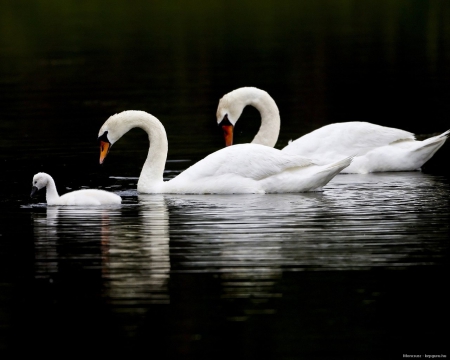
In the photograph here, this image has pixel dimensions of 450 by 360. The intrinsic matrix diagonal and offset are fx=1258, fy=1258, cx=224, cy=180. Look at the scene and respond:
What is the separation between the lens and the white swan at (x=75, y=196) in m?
14.3

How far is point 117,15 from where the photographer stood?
6259cm

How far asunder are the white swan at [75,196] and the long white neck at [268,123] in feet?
14.8

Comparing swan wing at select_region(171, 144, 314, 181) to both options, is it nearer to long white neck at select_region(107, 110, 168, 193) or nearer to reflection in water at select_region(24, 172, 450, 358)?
reflection in water at select_region(24, 172, 450, 358)

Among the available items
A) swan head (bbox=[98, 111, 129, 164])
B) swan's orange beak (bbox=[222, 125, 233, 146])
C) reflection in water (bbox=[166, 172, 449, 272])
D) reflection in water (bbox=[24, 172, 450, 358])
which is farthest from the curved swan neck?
reflection in water (bbox=[24, 172, 450, 358])

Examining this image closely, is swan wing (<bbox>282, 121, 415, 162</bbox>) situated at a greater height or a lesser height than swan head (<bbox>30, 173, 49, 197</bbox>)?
greater

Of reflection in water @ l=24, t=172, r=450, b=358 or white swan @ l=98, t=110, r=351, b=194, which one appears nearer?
reflection in water @ l=24, t=172, r=450, b=358

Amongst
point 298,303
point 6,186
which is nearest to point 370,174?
point 6,186

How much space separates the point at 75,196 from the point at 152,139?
6.73 feet

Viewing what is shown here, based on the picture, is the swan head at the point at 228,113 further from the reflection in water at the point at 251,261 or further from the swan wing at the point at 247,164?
the reflection in water at the point at 251,261

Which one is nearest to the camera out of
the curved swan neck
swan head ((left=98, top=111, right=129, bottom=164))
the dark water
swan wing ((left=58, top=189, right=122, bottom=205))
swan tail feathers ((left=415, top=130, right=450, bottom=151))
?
the dark water

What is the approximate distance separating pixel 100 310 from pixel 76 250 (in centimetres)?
224

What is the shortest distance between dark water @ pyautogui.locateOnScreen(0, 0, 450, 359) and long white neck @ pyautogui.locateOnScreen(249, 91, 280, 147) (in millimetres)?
1033

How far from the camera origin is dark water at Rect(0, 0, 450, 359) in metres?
9.06

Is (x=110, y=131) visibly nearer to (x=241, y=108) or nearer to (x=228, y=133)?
(x=228, y=133)
